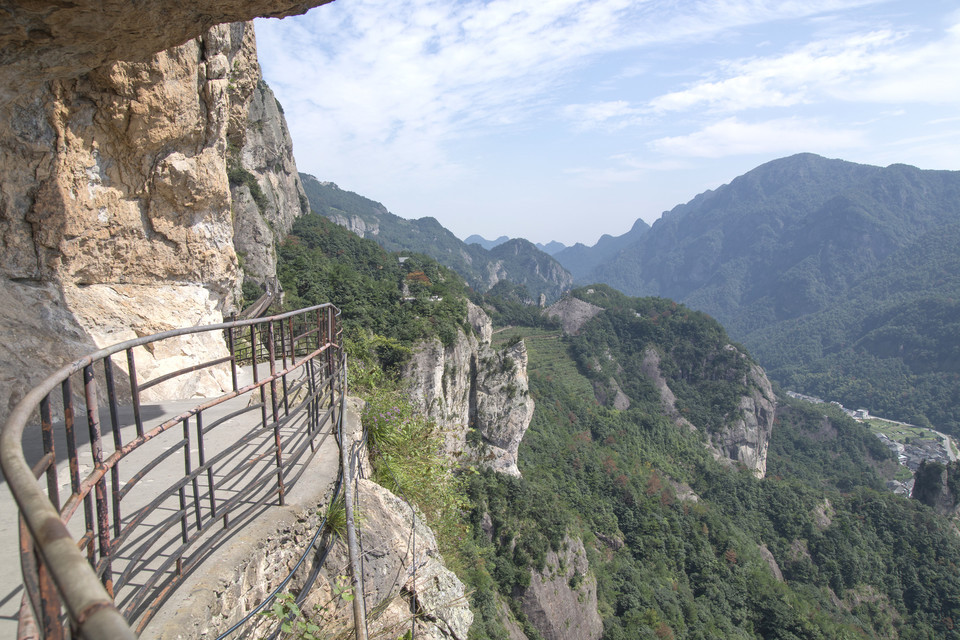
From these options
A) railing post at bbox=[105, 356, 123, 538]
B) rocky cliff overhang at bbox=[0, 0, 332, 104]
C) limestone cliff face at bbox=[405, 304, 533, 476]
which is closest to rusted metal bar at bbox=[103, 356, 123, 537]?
railing post at bbox=[105, 356, 123, 538]

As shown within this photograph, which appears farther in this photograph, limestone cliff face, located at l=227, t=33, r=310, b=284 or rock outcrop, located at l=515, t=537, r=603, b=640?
rock outcrop, located at l=515, t=537, r=603, b=640

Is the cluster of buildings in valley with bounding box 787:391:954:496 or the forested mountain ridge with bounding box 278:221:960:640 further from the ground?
the forested mountain ridge with bounding box 278:221:960:640

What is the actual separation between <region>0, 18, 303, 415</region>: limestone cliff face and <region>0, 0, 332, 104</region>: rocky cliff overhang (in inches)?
46.7

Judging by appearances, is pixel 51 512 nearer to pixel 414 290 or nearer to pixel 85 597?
pixel 85 597

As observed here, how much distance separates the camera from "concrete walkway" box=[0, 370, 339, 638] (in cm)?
228

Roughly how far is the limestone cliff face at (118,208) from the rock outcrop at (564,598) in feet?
68.1

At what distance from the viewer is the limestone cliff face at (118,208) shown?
190 inches

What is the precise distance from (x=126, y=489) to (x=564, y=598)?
2587 cm

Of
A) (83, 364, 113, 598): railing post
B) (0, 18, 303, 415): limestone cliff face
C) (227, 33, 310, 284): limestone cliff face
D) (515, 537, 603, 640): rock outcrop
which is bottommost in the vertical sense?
(515, 537, 603, 640): rock outcrop

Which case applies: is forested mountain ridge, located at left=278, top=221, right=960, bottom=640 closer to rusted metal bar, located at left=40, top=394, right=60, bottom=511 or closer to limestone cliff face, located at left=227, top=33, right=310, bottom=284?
limestone cliff face, located at left=227, top=33, right=310, bottom=284

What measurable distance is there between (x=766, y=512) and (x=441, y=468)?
5445cm

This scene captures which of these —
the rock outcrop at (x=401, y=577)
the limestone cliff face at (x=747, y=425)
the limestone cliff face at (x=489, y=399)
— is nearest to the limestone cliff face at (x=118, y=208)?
the rock outcrop at (x=401, y=577)

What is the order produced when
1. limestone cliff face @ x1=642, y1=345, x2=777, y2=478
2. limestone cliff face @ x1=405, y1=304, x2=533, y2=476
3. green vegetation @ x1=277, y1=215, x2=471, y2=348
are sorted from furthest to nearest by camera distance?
1. limestone cliff face @ x1=642, y1=345, x2=777, y2=478
2. limestone cliff face @ x1=405, y1=304, x2=533, y2=476
3. green vegetation @ x1=277, y1=215, x2=471, y2=348

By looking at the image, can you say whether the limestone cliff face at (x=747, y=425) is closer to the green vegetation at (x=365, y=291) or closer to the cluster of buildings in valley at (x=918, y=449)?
the cluster of buildings in valley at (x=918, y=449)
